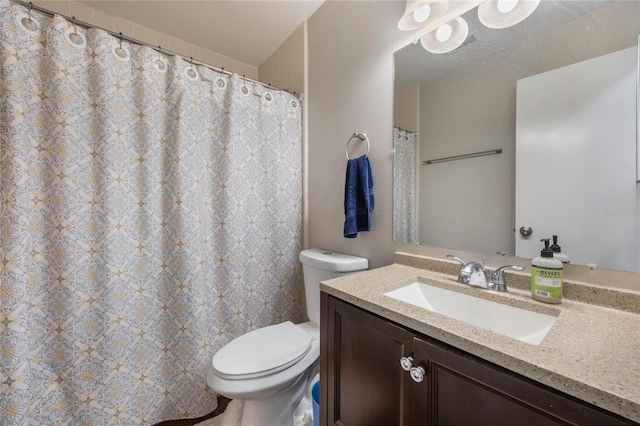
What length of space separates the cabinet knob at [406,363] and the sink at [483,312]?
22 cm

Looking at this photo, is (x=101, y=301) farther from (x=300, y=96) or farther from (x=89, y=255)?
(x=300, y=96)

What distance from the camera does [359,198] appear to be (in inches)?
51.7

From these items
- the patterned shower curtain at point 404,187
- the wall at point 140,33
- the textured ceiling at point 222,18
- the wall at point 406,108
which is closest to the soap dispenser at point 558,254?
the patterned shower curtain at point 404,187

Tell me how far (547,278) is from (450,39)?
3.17 feet

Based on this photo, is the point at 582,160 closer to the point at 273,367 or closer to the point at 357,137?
the point at 357,137

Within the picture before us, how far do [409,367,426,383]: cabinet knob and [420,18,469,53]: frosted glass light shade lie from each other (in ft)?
3.88

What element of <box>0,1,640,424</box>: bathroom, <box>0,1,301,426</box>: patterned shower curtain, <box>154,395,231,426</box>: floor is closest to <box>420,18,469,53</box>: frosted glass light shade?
<box>0,1,640,424</box>: bathroom

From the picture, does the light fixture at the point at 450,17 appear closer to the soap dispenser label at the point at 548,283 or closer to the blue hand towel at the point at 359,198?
the blue hand towel at the point at 359,198

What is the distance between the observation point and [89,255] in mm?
1151

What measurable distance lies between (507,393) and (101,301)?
1521mm

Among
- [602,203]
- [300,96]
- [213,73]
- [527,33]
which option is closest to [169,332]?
[213,73]

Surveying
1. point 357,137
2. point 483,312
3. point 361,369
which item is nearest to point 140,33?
point 357,137

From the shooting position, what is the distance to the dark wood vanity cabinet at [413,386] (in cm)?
46

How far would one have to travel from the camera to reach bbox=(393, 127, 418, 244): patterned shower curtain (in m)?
1.20
